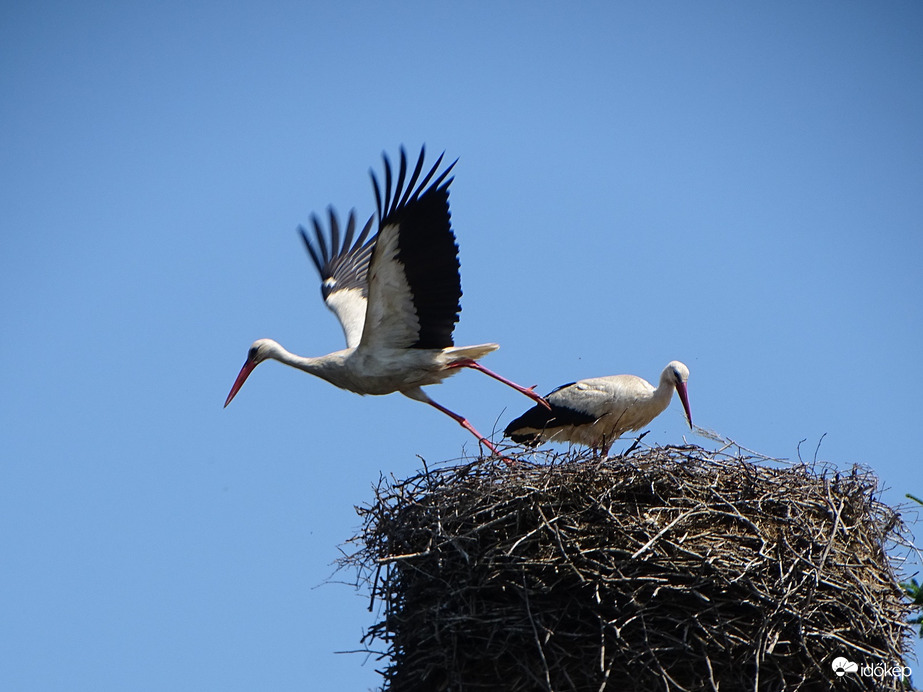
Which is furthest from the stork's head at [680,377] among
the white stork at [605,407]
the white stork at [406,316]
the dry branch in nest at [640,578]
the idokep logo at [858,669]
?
the idokep logo at [858,669]

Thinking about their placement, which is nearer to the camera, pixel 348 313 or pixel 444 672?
pixel 444 672

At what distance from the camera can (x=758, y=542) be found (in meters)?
5.47

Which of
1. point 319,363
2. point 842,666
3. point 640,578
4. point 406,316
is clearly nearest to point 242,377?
point 319,363

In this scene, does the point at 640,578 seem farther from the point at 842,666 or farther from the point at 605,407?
the point at 605,407

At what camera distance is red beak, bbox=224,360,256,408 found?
9.28m

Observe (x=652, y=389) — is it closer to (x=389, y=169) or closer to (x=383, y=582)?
(x=389, y=169)

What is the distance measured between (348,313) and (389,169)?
2.67 m

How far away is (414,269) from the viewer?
7387 mm

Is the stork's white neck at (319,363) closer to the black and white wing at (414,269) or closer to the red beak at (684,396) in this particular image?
the black and white wing at (414,269)

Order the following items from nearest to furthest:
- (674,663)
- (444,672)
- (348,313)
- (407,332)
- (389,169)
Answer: (674,663) → (444,672) → (389,169) → (407,332) → (348,313)

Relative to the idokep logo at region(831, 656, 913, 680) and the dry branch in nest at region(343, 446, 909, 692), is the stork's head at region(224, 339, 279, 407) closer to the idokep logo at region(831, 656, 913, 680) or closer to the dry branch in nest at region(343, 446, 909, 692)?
the dry branch in nest at region(343, 446, 909, 692)

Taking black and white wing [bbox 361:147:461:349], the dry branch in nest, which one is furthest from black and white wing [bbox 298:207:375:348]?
the dry branch in nest

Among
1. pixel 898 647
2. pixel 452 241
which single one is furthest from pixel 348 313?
pixel 898 647

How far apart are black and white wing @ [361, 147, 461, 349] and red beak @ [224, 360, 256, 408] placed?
1675mm
